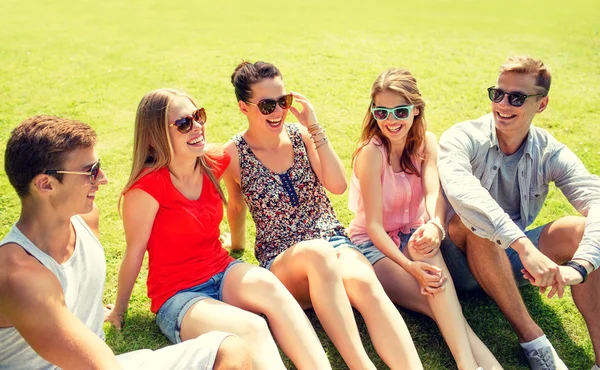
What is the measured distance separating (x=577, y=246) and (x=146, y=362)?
3193 mm

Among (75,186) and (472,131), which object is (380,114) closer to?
(472,131)

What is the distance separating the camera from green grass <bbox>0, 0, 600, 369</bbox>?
511 centimetres

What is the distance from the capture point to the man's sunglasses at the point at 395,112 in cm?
477

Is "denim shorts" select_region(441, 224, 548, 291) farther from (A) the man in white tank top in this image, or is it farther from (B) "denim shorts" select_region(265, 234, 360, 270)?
(A) the man in white tank top

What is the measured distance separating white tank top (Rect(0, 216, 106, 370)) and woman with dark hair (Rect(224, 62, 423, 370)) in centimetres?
145

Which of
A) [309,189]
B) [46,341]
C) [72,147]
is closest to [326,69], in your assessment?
[309,189]

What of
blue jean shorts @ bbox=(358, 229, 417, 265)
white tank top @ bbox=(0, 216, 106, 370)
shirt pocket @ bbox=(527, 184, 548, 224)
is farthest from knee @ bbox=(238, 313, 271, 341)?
shirt pocket @ bbox=(527, 184, 548, 224)

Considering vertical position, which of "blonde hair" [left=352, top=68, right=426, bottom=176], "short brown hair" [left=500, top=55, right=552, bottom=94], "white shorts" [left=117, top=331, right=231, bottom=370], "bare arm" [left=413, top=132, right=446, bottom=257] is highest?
"short brown hair" [left=500, top=55, right=552, bottom=94]

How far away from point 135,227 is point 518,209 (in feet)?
10.1

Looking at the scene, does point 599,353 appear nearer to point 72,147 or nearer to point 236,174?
point 236,174

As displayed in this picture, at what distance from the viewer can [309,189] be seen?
199 inches

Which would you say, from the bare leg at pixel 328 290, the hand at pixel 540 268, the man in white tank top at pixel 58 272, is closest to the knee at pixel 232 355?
the man in white tank top at pixel 58 272

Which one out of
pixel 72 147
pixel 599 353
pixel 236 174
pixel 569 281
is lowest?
pixel 599 353

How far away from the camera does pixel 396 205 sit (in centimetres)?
498
